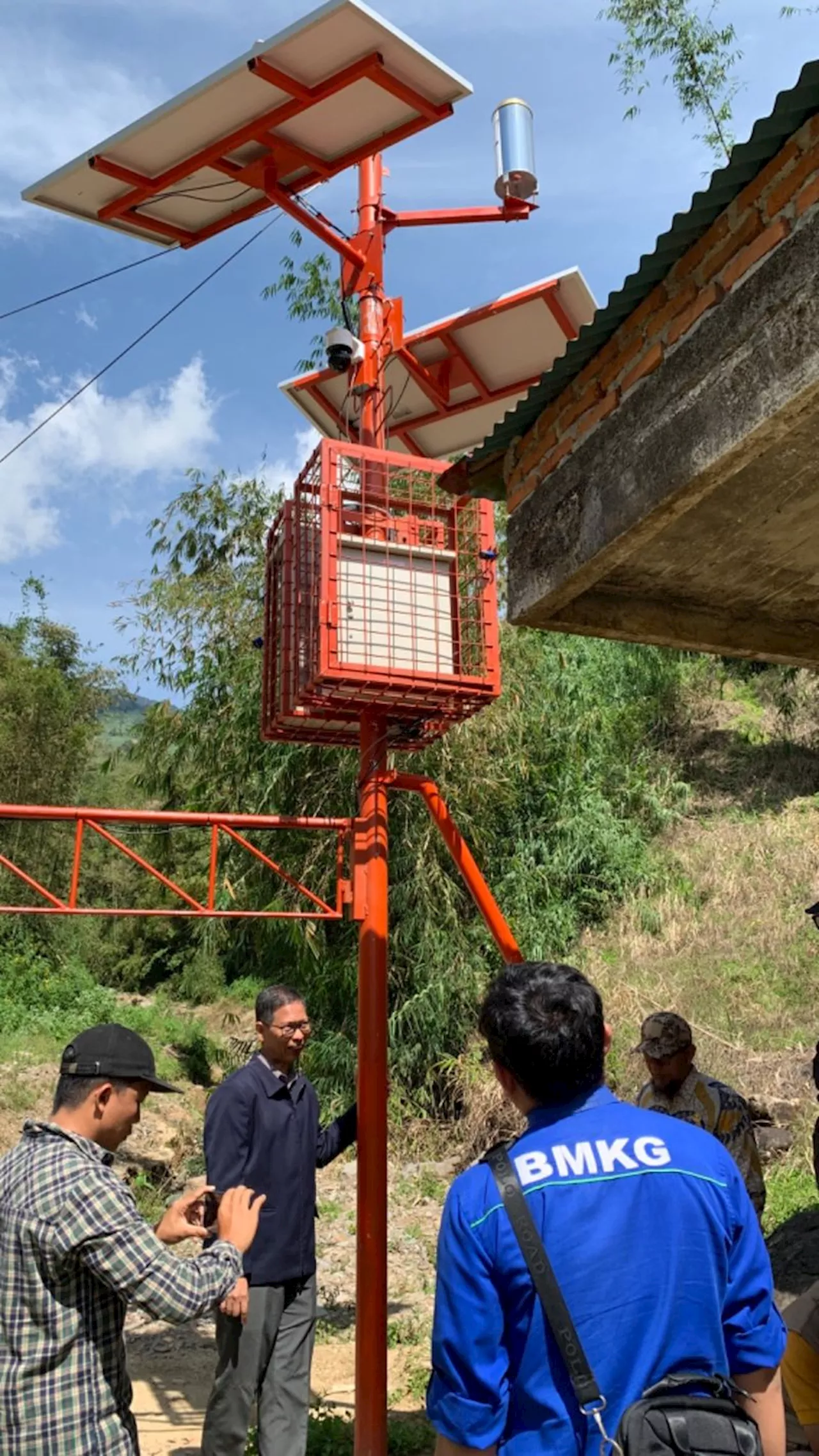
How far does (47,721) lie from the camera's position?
21891 mm

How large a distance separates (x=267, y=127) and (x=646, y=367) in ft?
12.1

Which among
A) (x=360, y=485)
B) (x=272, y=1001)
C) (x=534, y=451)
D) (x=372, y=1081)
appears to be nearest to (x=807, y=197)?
(x=534, y=451)

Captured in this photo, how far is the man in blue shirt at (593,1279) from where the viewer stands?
1688 mm

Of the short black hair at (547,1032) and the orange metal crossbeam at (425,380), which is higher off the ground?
the orange metal crossbeam at (425,380)

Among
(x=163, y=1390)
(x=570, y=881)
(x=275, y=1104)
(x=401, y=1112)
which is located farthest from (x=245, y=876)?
(x=275, y=1104)

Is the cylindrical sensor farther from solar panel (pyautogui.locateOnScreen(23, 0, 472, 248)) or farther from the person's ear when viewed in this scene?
the person's ear

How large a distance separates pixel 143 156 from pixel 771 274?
4678 millimetres

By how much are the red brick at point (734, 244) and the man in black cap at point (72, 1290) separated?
114 inches

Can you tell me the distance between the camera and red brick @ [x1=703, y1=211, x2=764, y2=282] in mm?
3010

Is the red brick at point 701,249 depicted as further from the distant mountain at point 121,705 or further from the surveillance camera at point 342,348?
the distant mountain at point 121,705

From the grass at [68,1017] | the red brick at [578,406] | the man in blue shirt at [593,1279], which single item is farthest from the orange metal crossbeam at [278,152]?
the grass at [68,1017]

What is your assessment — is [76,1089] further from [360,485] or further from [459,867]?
[360,485]

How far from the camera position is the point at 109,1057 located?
2.49 meters

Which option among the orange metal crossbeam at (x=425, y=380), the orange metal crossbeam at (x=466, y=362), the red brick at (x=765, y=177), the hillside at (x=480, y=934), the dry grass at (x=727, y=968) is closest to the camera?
the red brick at (x=765, y=177)
